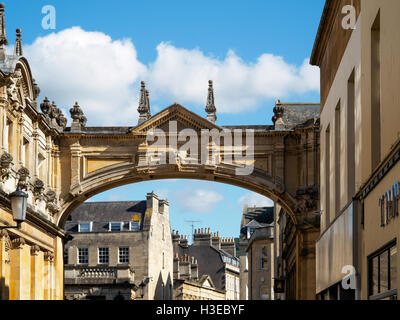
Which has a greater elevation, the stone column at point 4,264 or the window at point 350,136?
the window at point 350,136

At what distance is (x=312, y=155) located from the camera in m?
30.7

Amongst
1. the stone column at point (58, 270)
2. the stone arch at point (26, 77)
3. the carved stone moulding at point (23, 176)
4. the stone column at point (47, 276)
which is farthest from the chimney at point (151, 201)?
the carved stone moulding at point (23, 176)

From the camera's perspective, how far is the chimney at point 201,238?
98000 millimetres

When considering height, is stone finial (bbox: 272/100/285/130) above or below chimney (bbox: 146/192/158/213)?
below

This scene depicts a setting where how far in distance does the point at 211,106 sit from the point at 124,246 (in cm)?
3657

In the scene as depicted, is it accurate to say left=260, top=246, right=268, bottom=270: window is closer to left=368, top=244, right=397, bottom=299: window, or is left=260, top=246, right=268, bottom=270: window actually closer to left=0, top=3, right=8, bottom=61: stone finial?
left=0, top=3, right=8, bottom=61: stone finial

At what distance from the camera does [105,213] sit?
231 feet

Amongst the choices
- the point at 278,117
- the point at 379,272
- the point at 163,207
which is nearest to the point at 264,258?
the point at 163,207

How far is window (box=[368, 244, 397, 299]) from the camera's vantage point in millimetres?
12138

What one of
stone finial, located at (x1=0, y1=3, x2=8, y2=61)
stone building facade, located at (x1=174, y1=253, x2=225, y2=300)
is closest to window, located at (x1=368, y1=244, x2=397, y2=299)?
stone finial, located at (x1=0, y1=3, x2=8, y2=61)

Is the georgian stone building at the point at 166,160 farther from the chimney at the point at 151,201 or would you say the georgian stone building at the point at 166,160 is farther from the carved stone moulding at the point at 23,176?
the chimney at the point at 151,201

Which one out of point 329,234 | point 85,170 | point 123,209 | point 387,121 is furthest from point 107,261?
point 387,121

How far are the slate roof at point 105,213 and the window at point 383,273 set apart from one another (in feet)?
178

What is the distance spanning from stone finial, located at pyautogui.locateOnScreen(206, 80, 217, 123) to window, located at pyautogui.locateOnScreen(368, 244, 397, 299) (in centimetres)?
1723
